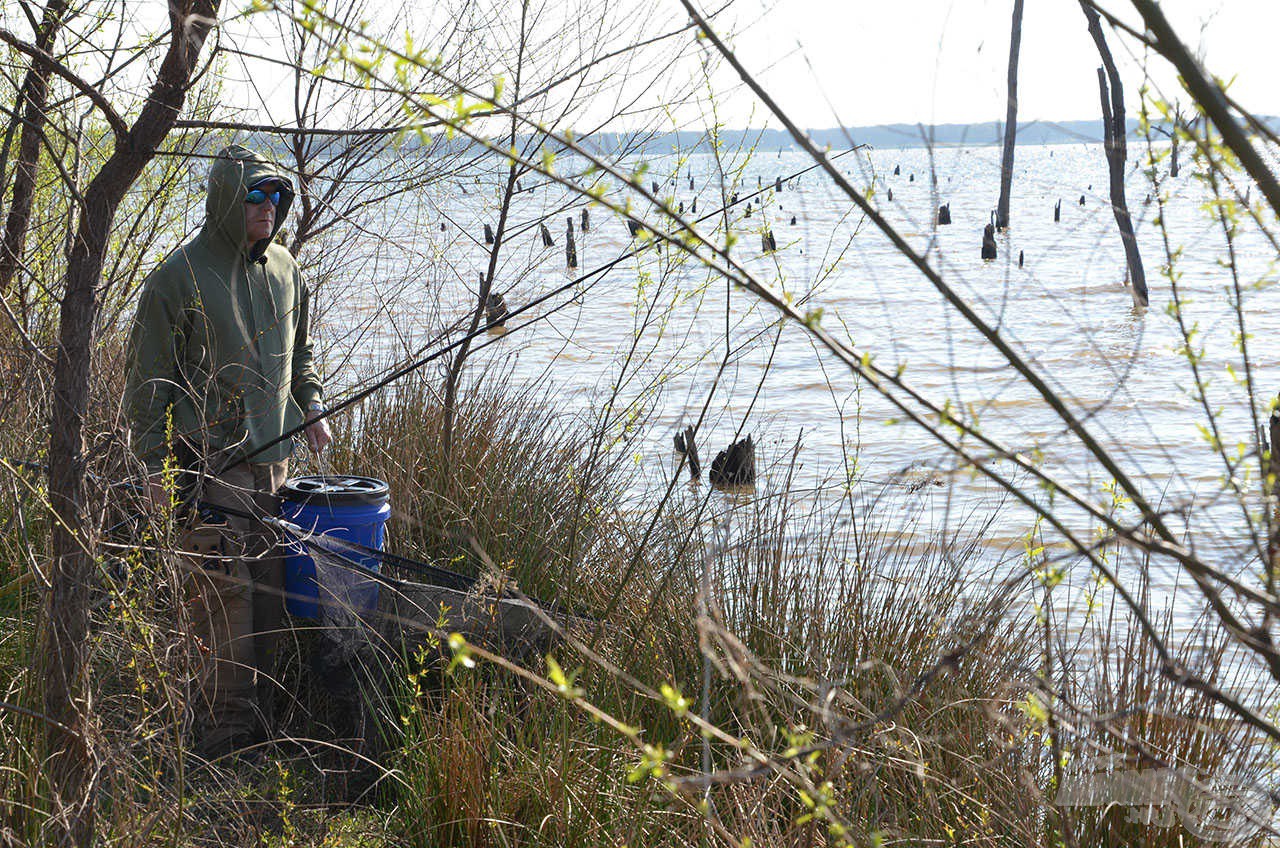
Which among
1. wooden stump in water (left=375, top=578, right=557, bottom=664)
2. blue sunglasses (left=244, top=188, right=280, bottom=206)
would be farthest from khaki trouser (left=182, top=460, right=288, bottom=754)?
blue sunglasses (left=244, top=188, right=280, bottom=206)

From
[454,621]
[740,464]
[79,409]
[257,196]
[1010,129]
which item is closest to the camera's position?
[79,409]

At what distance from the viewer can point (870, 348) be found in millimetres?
11828

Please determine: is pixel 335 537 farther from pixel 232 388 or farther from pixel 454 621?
pixel 232 388

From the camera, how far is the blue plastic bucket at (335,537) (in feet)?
12.4

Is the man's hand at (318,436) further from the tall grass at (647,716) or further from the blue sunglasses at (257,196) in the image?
the blue sunglasses at (257,196)

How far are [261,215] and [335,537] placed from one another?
112cm

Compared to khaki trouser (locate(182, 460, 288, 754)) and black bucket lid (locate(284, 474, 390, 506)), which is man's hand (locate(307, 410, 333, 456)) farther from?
khaki trouser (locate(182, 460, 288, 754))

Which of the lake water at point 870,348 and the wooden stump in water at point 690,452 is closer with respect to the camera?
the lake water at point 870,348

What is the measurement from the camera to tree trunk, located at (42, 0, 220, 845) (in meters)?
2.42

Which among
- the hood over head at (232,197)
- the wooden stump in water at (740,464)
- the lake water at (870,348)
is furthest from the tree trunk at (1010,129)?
the hood over head at (232,197)

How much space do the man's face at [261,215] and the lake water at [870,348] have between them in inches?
15.9

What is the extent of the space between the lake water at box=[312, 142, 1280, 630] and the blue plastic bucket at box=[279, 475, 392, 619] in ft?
2.91

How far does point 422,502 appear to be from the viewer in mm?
4938

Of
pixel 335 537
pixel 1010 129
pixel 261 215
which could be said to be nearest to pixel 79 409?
pixel 335 537
